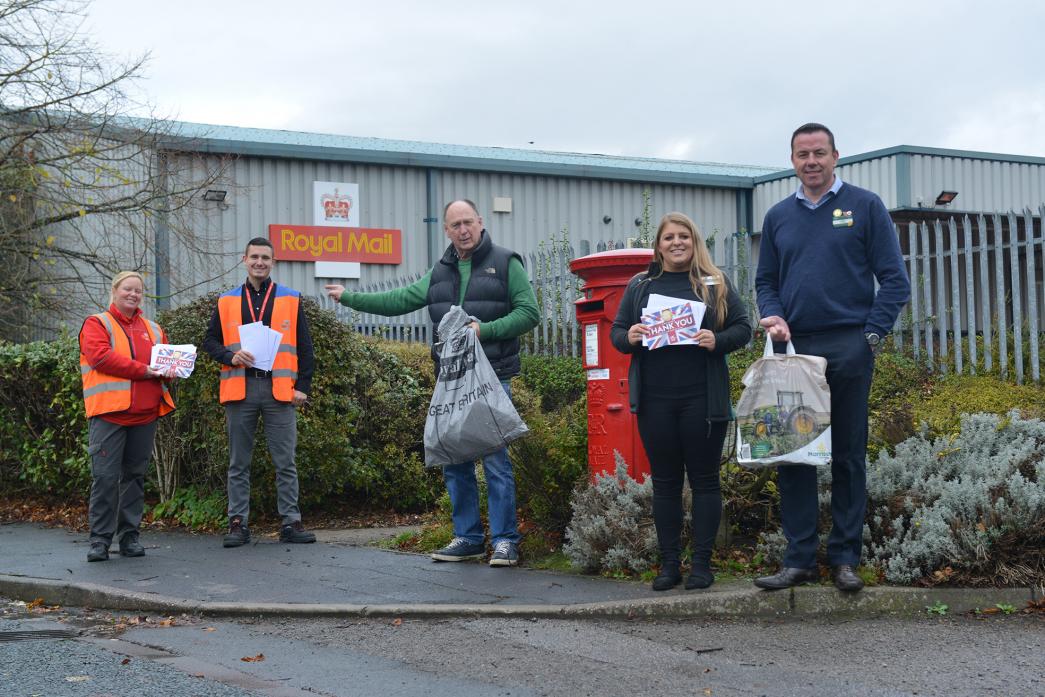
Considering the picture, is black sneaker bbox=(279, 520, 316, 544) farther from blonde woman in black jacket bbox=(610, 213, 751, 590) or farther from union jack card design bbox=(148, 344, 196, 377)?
blonde woman in black jacket bbox=(610, 213, 751, 590)

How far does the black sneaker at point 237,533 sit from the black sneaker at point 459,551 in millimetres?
1736

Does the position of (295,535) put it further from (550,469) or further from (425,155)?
(425,155)

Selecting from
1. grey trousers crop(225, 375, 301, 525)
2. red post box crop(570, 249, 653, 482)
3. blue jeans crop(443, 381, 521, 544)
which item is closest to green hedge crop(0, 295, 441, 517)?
grey trousers crop(225, 375, 301, 525)

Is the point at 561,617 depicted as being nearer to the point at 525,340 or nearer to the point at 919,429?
the point at 919,429

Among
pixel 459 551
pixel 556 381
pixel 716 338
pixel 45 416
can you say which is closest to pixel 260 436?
pixel 459 551

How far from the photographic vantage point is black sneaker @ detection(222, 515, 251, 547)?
26.8 feet

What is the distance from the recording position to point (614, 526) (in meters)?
6.40

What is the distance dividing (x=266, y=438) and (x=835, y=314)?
4.54 meters

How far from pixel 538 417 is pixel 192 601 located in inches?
102

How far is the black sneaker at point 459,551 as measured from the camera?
23.7 ft

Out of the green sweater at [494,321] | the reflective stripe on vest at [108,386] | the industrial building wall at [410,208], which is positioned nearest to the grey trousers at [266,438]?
the reflective stripe on vest at [108,386]

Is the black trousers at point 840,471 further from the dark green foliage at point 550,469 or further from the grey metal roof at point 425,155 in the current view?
the grey metal roof at point 425,155

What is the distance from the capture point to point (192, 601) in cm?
622

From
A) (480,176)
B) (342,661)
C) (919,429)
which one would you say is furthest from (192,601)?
(480,176)
